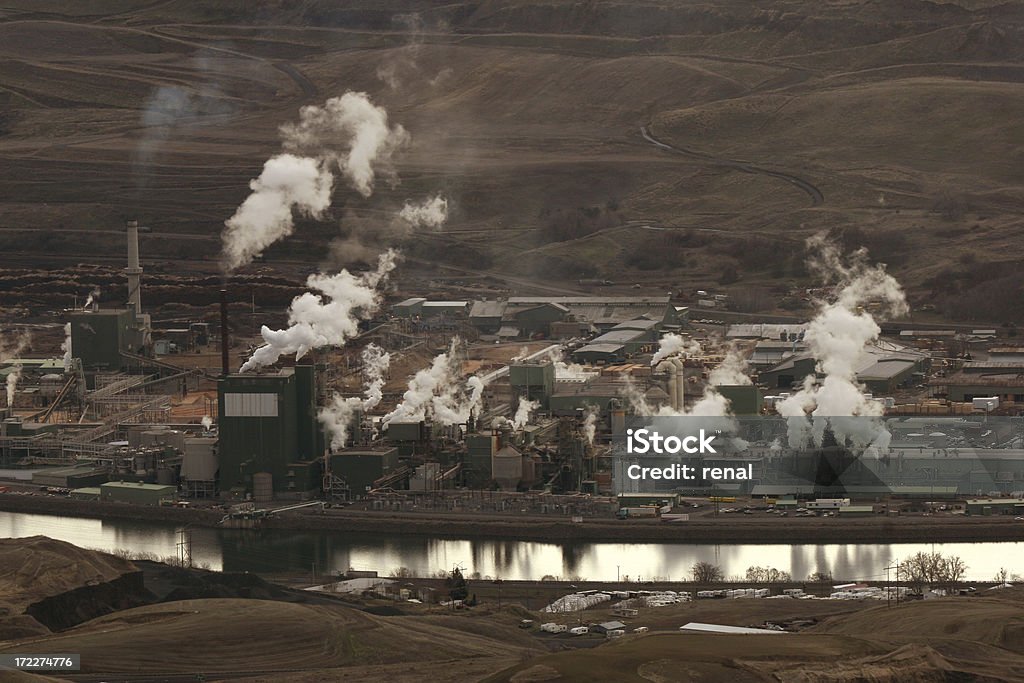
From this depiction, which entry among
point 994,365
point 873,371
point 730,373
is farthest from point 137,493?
point 994,365

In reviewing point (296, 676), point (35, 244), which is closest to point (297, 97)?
point (35, 244)

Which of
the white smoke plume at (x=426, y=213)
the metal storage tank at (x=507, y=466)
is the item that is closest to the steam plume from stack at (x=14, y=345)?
the white smoke plume at (x=426, y=213)

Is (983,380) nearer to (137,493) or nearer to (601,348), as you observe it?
(601,348)

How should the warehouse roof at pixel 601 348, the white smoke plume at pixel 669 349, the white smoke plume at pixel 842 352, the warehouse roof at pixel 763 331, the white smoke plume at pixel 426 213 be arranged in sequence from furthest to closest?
1. the white smoke plume at pixel 426 213
2. the warehouse roof at pixel 763 331
3. the warehouse roof at pixel 601 348
4. the white smoke plume at pixel 669 349
5. the white smoke plume at pixel 842 352

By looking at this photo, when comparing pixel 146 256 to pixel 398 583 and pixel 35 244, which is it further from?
pixel 398 583

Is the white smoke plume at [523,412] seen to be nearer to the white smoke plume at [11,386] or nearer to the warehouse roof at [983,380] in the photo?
the warehouse roof at [983,380]

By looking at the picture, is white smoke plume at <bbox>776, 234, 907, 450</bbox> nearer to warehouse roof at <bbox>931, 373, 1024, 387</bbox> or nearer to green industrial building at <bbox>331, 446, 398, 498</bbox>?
warehouse roof at <bbox>931, 373, 1024, 387</bbox>

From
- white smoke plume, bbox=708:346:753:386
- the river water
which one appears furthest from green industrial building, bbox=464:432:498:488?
white smoke plume, bbox=708:346:753:386
